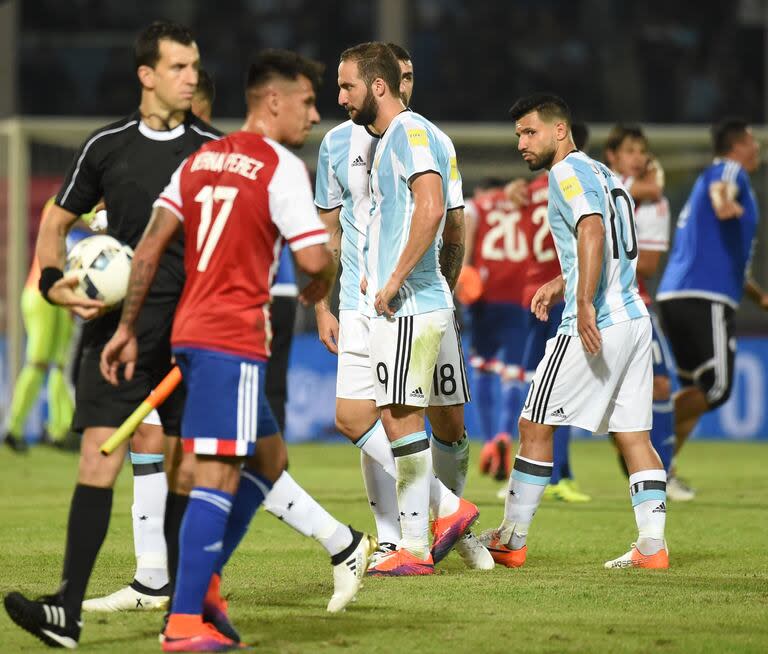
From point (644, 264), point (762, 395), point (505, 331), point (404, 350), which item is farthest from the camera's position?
point (762, 395)

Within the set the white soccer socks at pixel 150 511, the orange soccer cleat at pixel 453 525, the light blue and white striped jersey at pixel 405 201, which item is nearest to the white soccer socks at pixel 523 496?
the orange soccer cleat at pixel 453 525

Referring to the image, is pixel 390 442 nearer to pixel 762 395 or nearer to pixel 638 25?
pixel 762 395

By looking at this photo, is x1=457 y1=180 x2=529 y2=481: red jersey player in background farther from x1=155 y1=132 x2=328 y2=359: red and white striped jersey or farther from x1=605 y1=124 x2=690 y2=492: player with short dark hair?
x1=155 y1=132 x2=328 y2=359: red and white striped jersey

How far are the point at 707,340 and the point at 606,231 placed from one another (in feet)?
11.9

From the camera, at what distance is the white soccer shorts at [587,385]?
644 centimetres

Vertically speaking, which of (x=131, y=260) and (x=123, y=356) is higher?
(x=131, y=260)

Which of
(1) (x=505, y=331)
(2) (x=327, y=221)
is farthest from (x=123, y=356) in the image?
(1) (x=505, y=331)

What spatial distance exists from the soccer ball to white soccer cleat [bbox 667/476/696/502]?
5.50m

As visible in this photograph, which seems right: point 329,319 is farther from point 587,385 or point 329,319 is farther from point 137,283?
point 137,283

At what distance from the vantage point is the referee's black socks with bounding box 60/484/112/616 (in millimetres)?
4668

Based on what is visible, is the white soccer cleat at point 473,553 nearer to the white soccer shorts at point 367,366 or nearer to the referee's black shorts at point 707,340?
the white soccer shorts at point 367,366

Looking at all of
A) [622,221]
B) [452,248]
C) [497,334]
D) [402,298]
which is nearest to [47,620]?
[402,298]

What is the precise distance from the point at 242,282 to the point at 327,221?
237 centimetres

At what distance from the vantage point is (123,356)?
4.66 metres
